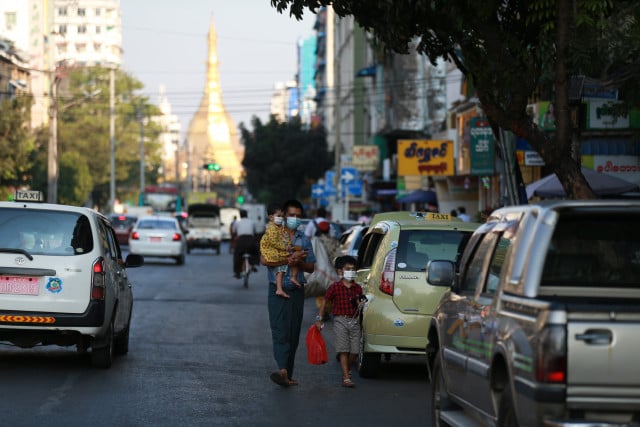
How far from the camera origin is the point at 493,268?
803 cm

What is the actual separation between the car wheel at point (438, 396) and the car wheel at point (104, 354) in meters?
4.86

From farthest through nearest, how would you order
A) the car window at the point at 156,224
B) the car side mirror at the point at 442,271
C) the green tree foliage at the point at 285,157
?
the green tree foliage at the point at 285,157, the car window at the point at 156,224, the car side mirror at the point at 442,271

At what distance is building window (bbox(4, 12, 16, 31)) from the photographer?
102 meters

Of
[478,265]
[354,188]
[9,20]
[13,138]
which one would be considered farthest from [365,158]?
[9,20]

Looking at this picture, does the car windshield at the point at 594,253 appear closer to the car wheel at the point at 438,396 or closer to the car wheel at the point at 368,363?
the car wheel at the point at 438,396

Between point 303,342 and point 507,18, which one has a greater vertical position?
point 507,18

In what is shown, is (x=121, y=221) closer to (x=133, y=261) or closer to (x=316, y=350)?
(x=133, y=261)

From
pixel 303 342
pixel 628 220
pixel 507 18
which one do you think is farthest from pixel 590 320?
pixel 303 342

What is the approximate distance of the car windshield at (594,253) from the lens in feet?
24.2

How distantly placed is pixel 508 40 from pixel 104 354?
5.57 meters

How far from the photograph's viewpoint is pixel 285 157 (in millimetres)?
92938

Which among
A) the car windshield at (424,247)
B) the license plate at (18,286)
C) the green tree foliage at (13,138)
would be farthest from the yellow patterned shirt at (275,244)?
the green tree foliage at (13,138)

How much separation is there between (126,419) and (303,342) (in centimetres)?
755

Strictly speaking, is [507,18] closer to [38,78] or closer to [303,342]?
[303,342]
